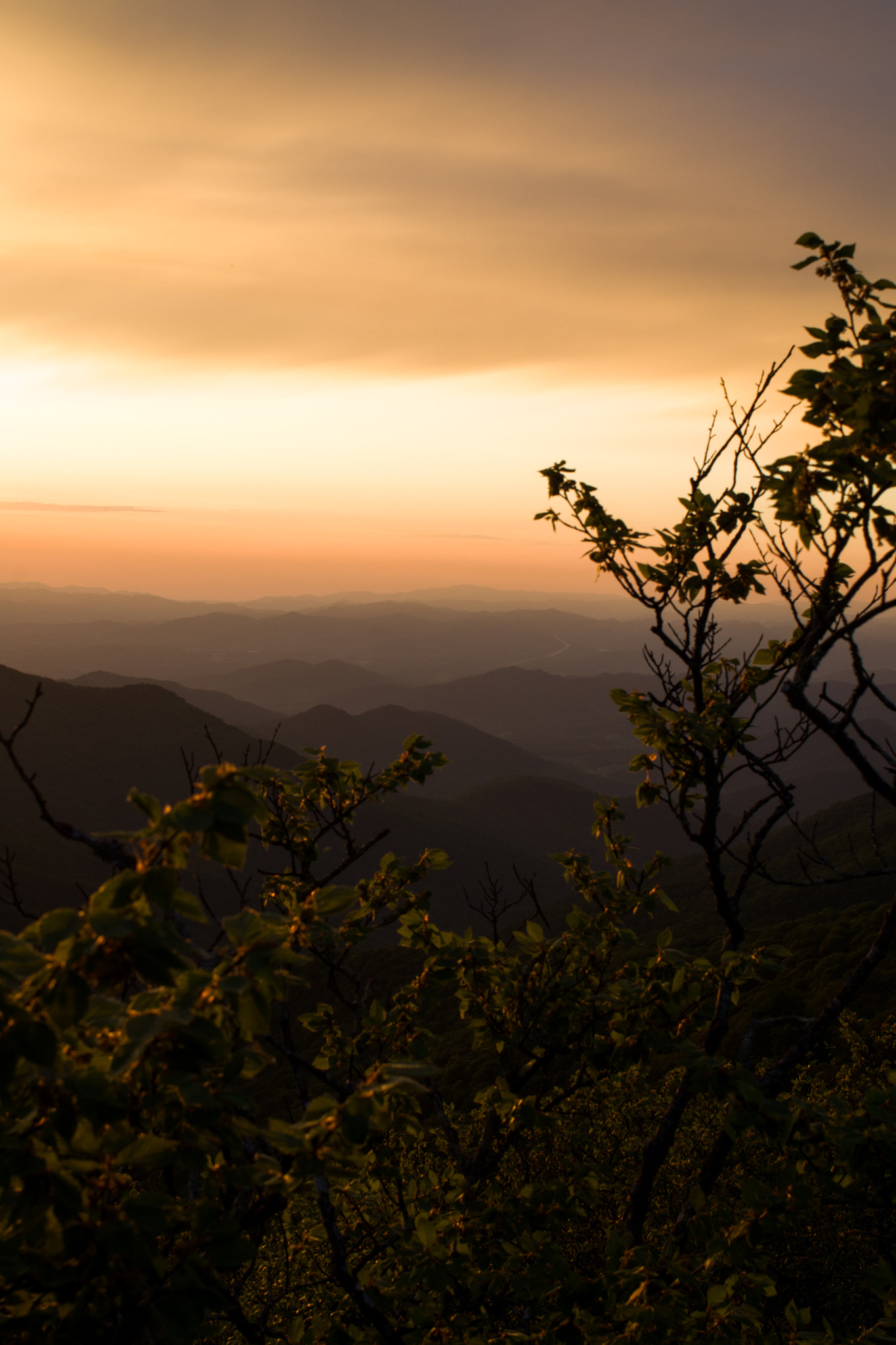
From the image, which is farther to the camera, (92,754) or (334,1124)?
(92,754)

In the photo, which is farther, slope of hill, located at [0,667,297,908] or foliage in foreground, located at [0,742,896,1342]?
slope of hill, located at [0,667,297,908]

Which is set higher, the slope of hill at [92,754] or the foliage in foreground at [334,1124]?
the foliage in foreground at [334,1124]

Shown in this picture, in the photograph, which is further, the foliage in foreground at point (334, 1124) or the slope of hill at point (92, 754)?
the slope of hill at point (92, 754)

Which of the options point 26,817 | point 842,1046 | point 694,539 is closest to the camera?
point 694,539

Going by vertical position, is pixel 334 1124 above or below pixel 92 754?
above

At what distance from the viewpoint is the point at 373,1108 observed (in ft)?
11.7

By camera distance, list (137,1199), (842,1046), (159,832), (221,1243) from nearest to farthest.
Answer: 1. (159,832)
2. (137,1199)
3. (221,1243)
4. (842,1046)

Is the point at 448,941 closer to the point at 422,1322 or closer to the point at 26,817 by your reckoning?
the point at 422,1322

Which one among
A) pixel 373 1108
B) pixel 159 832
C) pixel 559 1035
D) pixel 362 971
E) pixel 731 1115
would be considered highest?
pixel 159 832

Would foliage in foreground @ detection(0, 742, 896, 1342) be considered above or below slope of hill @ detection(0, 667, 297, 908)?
above

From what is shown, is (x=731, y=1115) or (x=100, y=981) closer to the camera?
(x=100, y=981)

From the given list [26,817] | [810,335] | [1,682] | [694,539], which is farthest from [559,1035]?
[1,682]

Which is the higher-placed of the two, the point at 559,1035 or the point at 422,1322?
the point at 559,1035

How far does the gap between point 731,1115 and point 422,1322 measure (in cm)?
302
